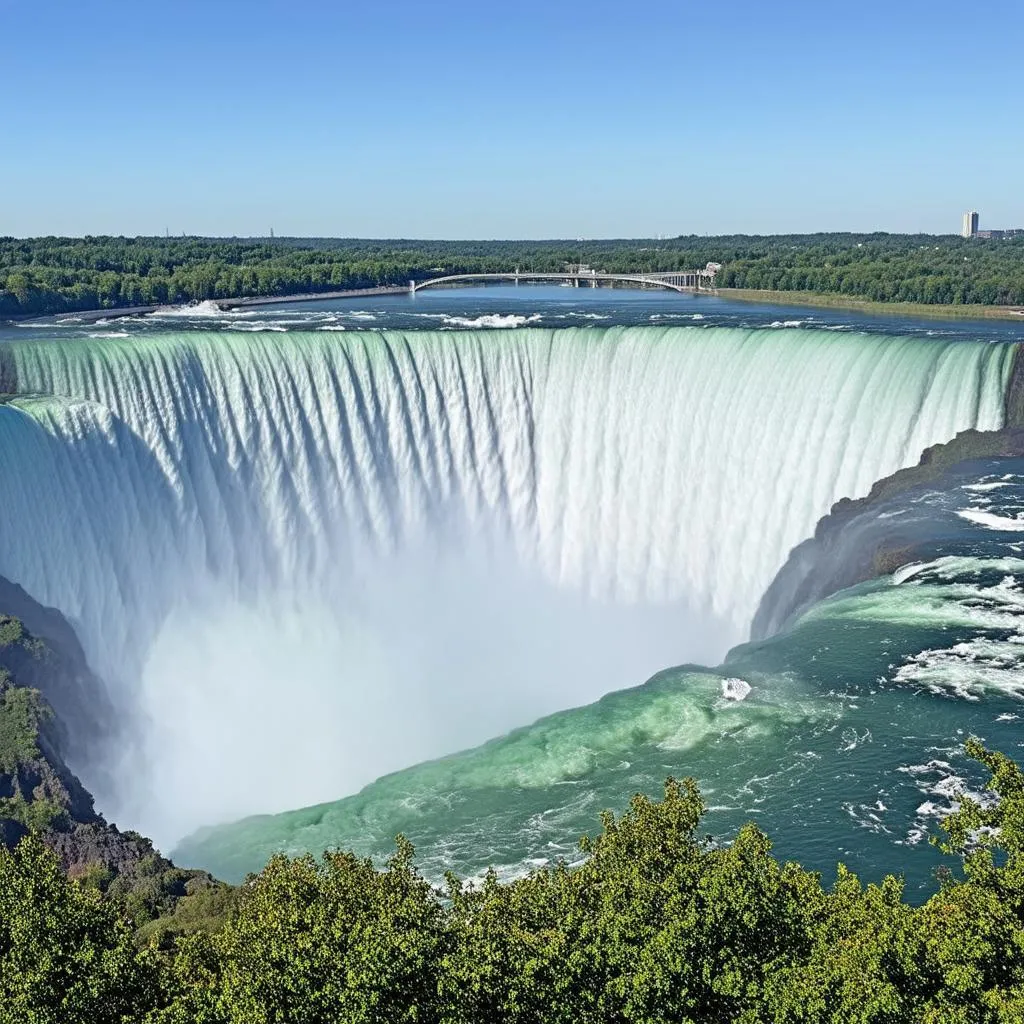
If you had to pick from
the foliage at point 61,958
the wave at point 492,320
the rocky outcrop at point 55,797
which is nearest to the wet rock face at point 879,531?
Result: the rocky outcrop at point 55,797

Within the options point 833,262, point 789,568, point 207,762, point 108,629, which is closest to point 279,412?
point 108,629

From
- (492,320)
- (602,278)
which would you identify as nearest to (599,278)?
(602,278)

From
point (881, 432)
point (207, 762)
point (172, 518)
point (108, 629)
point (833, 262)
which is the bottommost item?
point (207, 762)

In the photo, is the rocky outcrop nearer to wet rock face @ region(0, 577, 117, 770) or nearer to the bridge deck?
wet rock face @ region(0, 577, 117, 770)

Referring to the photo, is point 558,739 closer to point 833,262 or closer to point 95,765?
point 95,765

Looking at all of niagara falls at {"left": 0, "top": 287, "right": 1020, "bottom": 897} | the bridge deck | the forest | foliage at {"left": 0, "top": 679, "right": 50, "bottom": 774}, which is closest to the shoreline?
the forest

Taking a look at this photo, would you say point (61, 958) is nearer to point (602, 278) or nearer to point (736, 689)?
point (736, 689)

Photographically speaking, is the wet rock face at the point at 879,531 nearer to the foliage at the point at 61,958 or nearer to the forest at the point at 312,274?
the foliage at the point at 61,958
